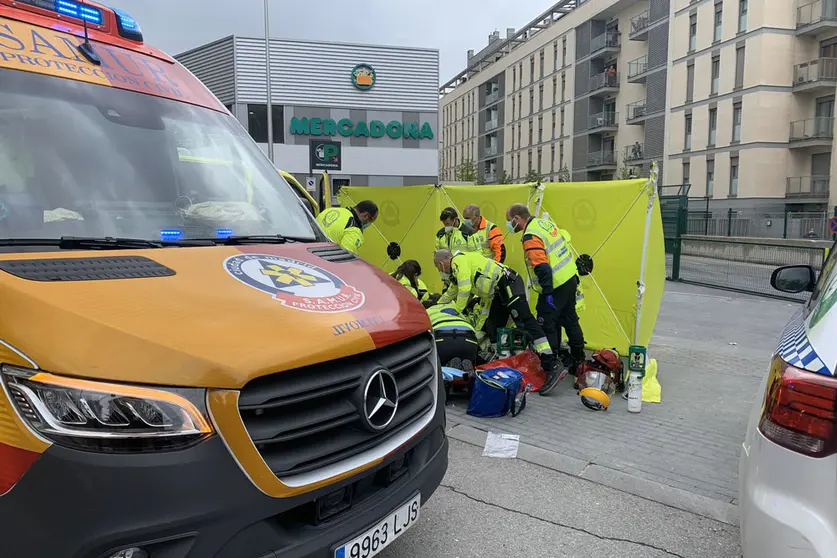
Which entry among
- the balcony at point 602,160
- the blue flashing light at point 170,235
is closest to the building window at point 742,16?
the balcony at point 602,160

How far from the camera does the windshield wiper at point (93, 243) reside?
88.3 inches

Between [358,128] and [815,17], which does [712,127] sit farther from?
[358,128]

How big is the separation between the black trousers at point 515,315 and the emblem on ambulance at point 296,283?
153 inches

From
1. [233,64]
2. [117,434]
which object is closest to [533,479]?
[117,434]

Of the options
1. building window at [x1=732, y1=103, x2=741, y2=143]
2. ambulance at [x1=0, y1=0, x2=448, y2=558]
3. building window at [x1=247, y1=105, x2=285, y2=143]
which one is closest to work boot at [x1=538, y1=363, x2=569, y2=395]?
ambulance at [x1=0, y1=0, x2=448, y2=558]

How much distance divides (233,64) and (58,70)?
1197 inches

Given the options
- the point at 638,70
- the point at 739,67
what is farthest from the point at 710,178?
the point at 638,70

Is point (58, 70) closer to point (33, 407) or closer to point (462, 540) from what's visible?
point (33, 407)

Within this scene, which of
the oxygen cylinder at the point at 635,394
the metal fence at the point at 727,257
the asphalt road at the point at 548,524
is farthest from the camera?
the metal fence at the point at 727,257

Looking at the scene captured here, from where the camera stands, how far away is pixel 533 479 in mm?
4043

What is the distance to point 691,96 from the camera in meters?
42.1

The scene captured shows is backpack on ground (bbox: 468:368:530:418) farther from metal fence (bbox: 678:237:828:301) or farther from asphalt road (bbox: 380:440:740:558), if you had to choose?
metal fence (bbox: 678:237:828:301)

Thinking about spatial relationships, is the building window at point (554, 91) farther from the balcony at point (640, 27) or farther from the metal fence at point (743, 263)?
the metal fence at point (743, 263)

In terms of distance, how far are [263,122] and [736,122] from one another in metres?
29.2
